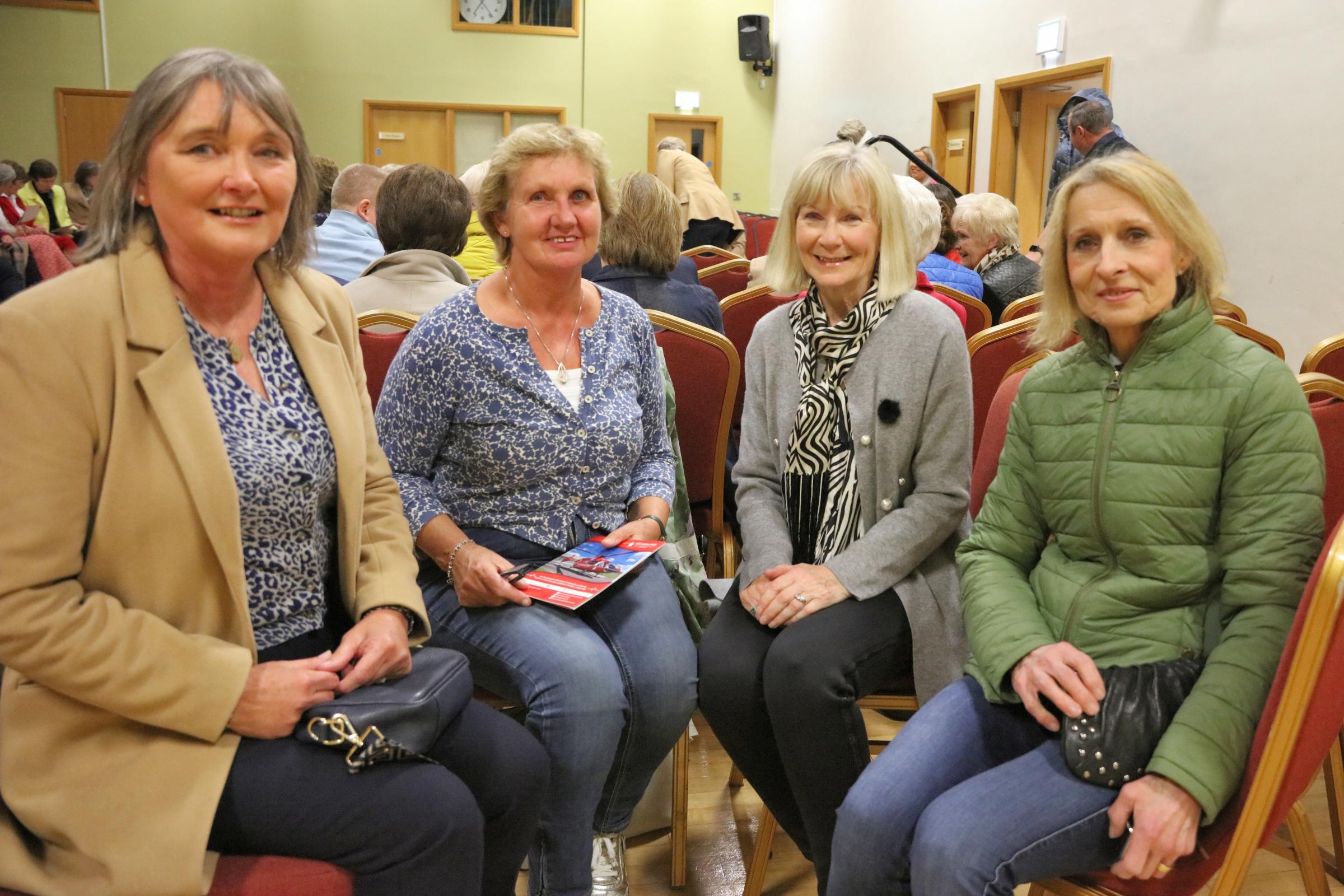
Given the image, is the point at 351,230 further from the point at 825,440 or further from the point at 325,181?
the point at 825,440

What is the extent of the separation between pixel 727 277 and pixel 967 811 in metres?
3.69

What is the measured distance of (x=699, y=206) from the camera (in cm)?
712

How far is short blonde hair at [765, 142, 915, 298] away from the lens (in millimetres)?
1998

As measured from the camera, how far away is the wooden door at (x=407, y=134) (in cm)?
1212

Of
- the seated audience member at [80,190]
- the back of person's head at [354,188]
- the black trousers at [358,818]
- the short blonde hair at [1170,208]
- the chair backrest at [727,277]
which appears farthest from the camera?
the seated audience member at [80,190]

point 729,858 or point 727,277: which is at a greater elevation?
point 727,277

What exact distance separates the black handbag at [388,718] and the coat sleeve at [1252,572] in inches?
35.5

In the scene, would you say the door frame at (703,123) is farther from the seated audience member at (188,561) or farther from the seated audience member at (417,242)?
the seated audience member at (188,561)

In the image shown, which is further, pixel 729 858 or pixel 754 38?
pixel 754 38

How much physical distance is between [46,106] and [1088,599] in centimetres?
1280

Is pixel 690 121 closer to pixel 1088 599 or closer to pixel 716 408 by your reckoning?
pixel 716 408

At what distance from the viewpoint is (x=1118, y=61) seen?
620 cm

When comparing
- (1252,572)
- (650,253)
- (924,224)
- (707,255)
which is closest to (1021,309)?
(924,224)

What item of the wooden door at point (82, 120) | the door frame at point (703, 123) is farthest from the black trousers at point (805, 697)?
the wooden door at point (82, 120)
